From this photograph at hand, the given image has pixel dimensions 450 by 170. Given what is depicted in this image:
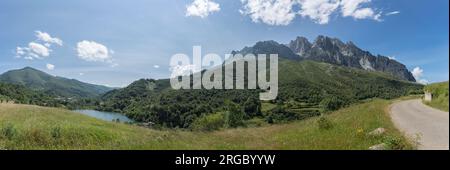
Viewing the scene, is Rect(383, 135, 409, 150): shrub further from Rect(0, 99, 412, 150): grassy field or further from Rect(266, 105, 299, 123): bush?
Rect(266, 105, 299, 123): bush

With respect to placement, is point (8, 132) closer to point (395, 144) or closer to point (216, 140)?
point (216, 140)

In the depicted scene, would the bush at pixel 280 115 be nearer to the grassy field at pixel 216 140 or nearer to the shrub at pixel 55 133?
the grassy field at pixel 216 140

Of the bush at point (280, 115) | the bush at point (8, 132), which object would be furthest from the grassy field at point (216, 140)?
the bush at point (280, 115)

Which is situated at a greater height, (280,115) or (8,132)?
(8,132)

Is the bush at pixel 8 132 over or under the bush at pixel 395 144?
under

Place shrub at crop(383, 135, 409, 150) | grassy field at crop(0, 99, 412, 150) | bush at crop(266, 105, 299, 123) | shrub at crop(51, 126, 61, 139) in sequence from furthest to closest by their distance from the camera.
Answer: bush at crop(266, 105, 299, 123) → shrub at crop(51, 126, 61, 139) → grassy field at crop(0, 99, 412, 150) → shrub at crop(383, 135, 409, 150)

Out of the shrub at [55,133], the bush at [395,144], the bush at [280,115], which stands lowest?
the bush at [280,115]

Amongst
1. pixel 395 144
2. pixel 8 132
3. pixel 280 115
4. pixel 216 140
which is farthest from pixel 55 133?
pixel 280 115

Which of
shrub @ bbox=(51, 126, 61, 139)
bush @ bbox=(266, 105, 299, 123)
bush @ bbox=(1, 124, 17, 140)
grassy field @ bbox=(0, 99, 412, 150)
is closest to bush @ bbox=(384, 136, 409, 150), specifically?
grassy field @ bbox=(0, 99, 412, 150)
